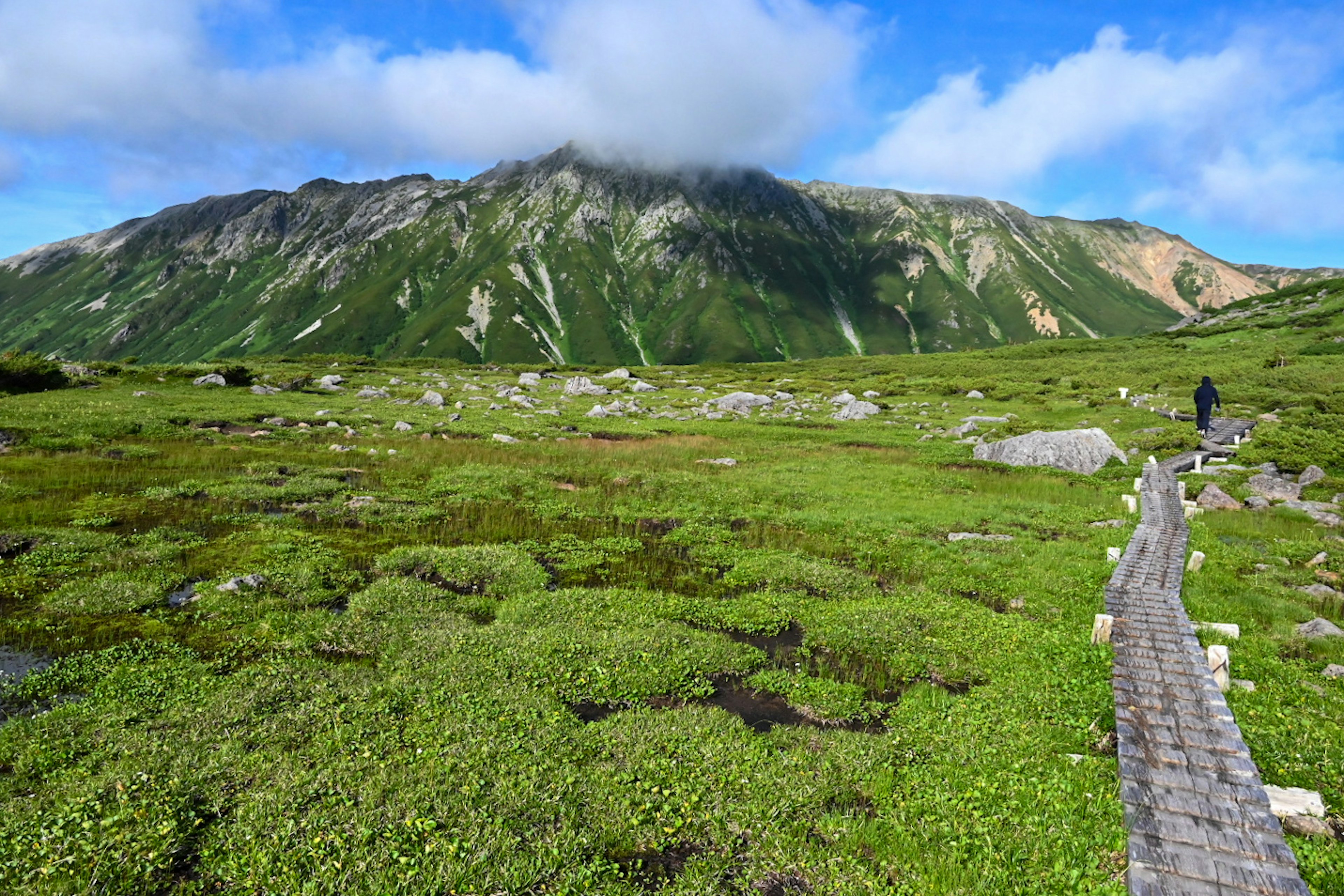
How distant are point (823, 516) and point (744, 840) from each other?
22.5m

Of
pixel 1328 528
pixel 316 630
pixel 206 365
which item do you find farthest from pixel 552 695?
pixel 206 365

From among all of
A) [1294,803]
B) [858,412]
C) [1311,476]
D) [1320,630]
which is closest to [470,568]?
[1294,803]

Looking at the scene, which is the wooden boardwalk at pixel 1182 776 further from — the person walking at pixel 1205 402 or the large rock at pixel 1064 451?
the person walking at pixel 1205 402

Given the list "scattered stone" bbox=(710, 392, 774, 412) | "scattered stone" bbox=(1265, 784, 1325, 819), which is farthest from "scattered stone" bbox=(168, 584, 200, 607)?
"scattered stone" bbox=(710, 392, 774, 412)

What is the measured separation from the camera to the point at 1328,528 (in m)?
26.4

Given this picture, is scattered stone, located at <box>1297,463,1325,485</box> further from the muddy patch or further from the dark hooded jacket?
the muddy patch

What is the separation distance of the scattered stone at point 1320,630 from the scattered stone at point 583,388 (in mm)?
86735

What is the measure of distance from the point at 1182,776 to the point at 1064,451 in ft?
125

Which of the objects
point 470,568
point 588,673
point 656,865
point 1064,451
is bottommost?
point 656,865

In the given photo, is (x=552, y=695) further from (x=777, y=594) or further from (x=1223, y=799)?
(x=1223, y=799)

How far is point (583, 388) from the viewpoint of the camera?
330 ft

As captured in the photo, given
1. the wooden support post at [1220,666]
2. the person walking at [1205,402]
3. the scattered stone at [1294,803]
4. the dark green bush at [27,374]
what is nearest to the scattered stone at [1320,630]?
the wooden support post at [1220,666]

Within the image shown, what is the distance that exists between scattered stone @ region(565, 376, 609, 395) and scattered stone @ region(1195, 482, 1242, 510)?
3058 inches

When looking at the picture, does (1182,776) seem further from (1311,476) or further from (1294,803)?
(1311,476)
